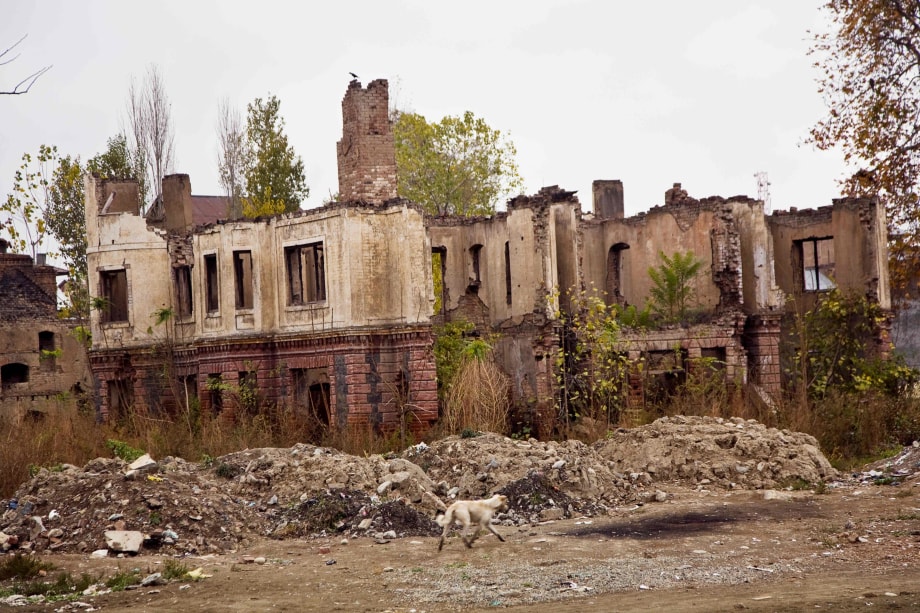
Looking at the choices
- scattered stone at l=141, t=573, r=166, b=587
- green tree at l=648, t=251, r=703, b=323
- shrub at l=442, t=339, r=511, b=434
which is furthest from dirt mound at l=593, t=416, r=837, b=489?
scattered stone at l=141, t=573, r=166, b=587

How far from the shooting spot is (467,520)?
1416 cm

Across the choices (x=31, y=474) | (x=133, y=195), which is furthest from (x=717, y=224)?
(x=31, y=474)

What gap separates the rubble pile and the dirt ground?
4 centimetres

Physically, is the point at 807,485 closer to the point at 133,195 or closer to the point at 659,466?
the point at 659,466

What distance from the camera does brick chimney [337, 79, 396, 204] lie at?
26.2 meters

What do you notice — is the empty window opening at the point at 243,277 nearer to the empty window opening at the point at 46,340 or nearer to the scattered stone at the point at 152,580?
the scattered stone at the point at 152,580

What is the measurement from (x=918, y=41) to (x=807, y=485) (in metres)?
13.2

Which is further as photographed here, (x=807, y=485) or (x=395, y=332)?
(x=395, y=332)

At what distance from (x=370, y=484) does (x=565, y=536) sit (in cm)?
371

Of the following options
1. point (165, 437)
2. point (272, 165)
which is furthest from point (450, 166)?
point (165, 437)

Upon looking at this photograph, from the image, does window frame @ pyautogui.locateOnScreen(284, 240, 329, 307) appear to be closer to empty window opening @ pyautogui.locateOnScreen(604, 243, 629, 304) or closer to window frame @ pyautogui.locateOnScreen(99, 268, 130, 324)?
window frame @ pyautogui.locateOnScreen(99, 268, 130, 324)

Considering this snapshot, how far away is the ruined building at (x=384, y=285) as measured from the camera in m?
25.1

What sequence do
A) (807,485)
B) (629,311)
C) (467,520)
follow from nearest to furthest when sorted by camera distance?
(467,520)
(807,485)
(629,311)

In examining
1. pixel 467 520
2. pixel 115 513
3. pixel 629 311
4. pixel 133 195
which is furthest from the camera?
pixel 133 195
